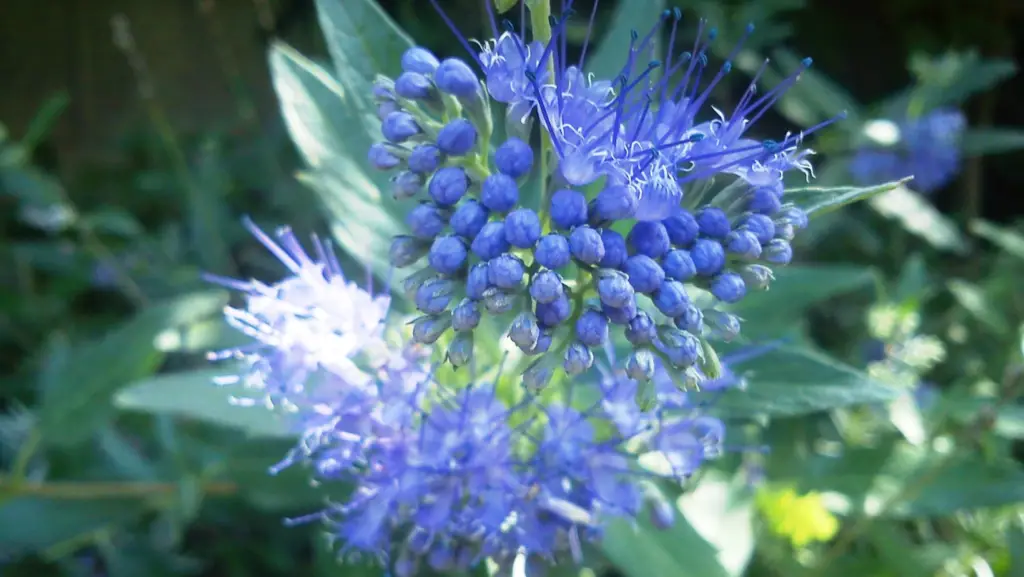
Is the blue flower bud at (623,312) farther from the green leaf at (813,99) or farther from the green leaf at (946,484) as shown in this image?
the green leaf at (813,99)

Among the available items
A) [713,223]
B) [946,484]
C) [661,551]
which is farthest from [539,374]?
[946,484]

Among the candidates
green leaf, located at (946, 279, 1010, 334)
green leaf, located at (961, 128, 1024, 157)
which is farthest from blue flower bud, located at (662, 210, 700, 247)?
green leaf, located at (961, 128, 1024, 157)

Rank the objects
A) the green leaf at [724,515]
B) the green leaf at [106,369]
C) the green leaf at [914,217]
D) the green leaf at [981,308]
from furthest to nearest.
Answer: the green leaf at [914,217] → the green leaf at [981,308] → the green leaf at [106,369] → the green leaf at [724,515]

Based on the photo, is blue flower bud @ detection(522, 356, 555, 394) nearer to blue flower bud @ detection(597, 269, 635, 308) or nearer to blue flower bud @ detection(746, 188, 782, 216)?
blue flower bud @ detection(597, 269, 635, 308)

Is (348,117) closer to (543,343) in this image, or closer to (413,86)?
(413,86)

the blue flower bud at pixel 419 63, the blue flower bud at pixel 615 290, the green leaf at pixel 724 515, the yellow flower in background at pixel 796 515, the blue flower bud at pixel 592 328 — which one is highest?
the blue flower bud at pixel 419 63

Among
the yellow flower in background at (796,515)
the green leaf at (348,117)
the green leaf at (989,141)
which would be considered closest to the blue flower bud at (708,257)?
the green leaf at (348,117)
